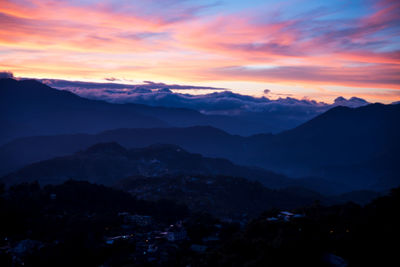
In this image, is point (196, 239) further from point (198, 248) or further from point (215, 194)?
point (215, 194)

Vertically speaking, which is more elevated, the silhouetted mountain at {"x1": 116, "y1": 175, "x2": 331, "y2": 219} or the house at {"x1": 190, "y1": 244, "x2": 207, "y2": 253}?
the house at {"x1": 190, "y1": 244, "x2": 207, "y2": 253}

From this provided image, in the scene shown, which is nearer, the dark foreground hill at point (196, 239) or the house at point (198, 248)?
the dark foreground hill at point (196, 239)

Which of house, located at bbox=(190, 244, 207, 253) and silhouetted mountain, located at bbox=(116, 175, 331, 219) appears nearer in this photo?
house, located at bbox=(190, 244, 207, 253)

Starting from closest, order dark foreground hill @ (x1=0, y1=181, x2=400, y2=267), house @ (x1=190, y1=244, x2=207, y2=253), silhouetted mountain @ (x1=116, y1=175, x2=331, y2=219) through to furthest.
→ dark foreground hill @ (x1=0, y1=181, x2=400, y2=267)
house @ (x1=190, y1=244, x2=207, y2=253)
silhouetted mountain @ (x1=116, y1=175, x2=331, y2=219)

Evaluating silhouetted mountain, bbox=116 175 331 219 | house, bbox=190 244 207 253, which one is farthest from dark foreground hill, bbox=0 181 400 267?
silhouetted mountain, bbox=116 175 331 219

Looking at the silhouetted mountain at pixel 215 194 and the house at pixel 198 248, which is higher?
the house at pixel 198 248

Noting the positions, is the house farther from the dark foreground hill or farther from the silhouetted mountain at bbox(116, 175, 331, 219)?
the silhouetted mountain at bbox(116, 175, 331, 219)

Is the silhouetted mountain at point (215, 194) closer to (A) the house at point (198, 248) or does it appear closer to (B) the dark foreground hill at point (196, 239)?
(B) the dark foreground hill at point (196, 239)

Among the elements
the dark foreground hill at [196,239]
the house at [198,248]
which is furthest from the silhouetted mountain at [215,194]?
the house at [198,248]

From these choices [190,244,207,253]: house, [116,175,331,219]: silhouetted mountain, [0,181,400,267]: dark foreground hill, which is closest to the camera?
[0,181,400,267]: dark foreground hill

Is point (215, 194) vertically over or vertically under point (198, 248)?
under

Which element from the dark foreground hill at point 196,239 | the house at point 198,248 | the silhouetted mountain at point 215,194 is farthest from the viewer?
the silhouetted mountain at point 215,194

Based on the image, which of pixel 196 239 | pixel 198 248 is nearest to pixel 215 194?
pixel 196 239
